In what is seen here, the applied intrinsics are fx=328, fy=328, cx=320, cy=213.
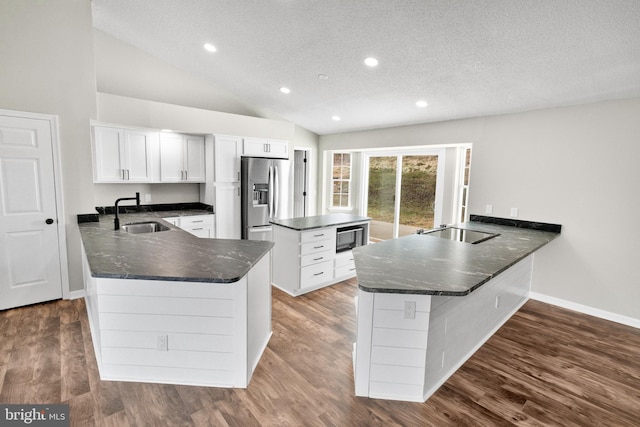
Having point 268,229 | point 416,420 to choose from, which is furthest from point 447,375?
point 268,229

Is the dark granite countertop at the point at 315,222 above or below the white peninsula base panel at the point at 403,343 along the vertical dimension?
above

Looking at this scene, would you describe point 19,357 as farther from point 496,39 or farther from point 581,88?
point 581,88

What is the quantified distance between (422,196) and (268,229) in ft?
8.69

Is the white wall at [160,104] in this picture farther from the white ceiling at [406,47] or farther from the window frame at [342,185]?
the window frame at [342,185]

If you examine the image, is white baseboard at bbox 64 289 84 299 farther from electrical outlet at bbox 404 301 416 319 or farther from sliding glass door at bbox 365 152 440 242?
sliding glass door at bbox 365 152 440 242

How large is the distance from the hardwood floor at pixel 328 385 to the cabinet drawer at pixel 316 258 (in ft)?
2.53

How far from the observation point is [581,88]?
3119 millimetres

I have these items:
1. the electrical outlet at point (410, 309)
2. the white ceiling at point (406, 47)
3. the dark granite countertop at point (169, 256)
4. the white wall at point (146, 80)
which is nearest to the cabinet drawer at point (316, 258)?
the dark granite countertop at point (169, 256)

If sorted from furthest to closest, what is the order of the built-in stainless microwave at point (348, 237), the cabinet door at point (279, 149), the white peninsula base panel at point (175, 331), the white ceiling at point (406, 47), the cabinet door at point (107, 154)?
the cabinet door at point (279, 149) → the built-in stainless microwave at point (348, 237) → the cabinet door at point (107, 154) → the white ceiling at point (406, 47) → the white peninsula base panel at point (175, 331)

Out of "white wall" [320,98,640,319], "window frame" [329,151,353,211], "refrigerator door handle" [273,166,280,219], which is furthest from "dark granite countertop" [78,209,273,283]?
"window frame" [329,151,353,211]

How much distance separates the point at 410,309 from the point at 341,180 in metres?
5.03

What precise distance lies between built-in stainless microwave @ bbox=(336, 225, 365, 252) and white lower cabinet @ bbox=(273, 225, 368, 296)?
0.09 metres

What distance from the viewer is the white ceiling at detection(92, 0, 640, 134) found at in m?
2.34

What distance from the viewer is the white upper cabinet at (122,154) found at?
13.2 ft
